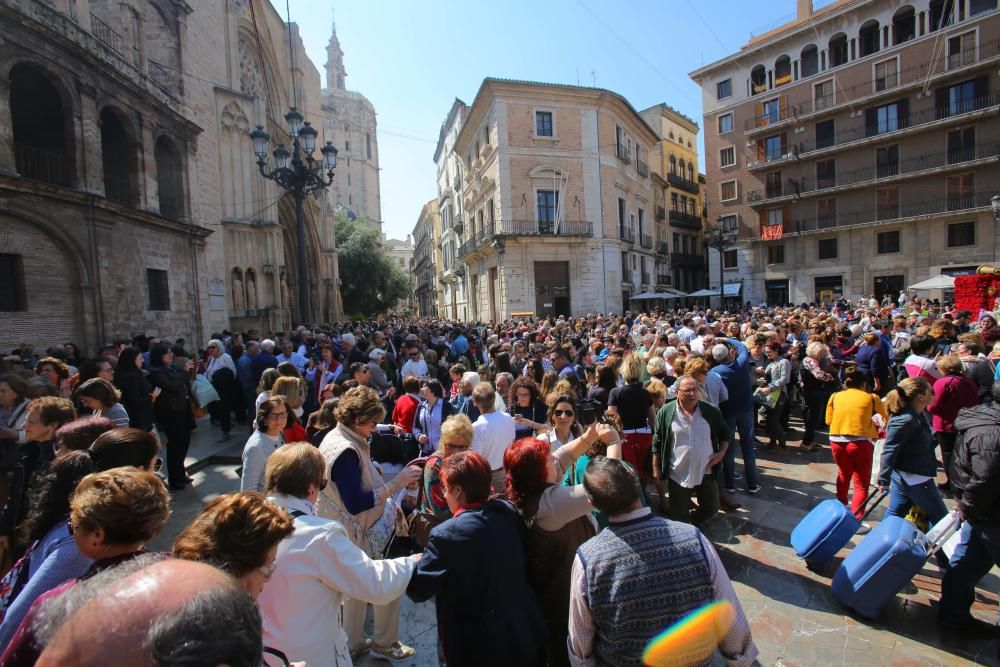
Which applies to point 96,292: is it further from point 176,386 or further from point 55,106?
point 176,386

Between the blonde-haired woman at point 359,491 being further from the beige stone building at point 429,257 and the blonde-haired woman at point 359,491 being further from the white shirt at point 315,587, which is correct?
the beige stone building at point 429,257

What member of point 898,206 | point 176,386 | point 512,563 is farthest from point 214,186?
point 898,206

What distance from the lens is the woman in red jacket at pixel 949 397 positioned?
186 inches

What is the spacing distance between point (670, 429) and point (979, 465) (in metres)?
1.97

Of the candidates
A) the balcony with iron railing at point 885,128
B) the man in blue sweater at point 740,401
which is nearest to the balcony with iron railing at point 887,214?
the balcony with iron railing at point 885,128

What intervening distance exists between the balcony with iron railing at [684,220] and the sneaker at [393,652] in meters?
40.0

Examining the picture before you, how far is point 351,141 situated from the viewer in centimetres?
7425

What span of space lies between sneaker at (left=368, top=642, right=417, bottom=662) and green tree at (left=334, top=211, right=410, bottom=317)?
107 feet

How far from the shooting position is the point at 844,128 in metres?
A: 28.8

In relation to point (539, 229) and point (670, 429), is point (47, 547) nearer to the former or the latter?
point (670, 429)

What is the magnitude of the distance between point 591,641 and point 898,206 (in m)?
34.7

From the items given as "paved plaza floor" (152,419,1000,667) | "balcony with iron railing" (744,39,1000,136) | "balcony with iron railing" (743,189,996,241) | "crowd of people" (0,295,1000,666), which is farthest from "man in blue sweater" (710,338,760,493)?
"balcony with iron railing" (744,39,1000,136)

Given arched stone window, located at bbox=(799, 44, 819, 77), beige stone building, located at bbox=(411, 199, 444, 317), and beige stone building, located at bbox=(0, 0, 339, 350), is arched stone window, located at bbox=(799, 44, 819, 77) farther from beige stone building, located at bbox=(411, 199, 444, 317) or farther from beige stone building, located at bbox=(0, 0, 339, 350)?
beige stone building, located at bbox=(411, 199, 444, 317)

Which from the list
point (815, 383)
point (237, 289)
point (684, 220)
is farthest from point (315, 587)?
point (684, 220)
